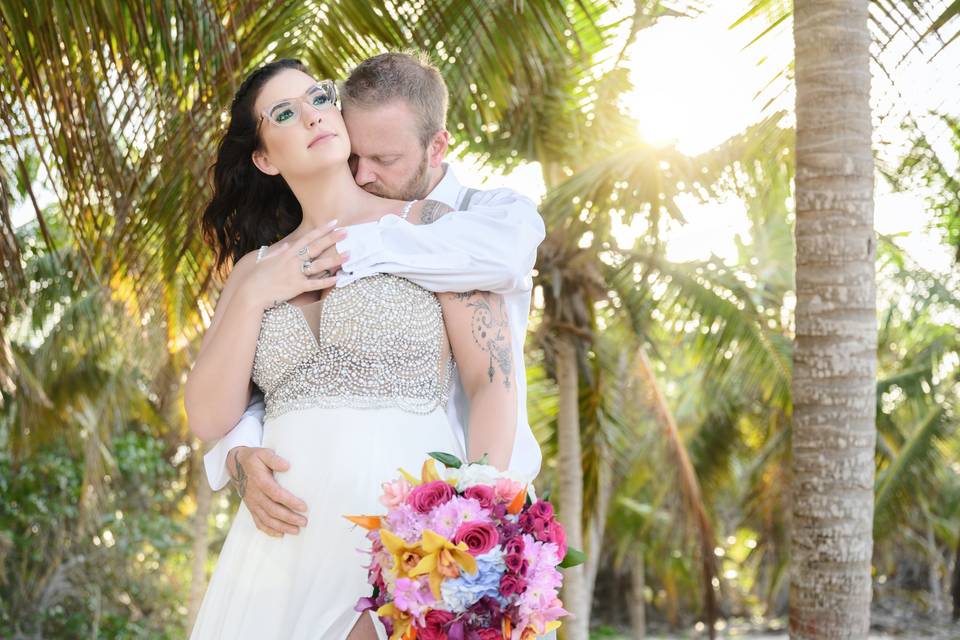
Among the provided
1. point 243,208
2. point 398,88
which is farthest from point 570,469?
point 398,88

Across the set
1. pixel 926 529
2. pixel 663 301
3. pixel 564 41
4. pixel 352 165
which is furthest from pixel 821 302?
pixel 926 529

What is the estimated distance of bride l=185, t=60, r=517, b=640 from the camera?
2484 millimetres

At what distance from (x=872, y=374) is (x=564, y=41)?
2246 millimetres

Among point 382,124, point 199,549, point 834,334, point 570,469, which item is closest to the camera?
point 382,124

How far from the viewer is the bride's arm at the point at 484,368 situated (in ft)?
8.30

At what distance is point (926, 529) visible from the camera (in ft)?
79.4

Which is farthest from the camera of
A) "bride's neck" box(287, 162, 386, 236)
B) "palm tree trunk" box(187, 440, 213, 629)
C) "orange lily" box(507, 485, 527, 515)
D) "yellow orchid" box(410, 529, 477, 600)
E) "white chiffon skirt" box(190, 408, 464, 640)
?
"palm tree trunk" box(187, 440, 213, 629)

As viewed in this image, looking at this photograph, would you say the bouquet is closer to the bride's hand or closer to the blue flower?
the blue flower

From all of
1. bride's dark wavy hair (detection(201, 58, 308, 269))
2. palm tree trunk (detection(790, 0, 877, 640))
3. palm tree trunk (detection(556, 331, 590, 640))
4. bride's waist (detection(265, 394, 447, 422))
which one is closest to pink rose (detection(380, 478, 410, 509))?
bride's waist (detection(265, 394, 447, 422))

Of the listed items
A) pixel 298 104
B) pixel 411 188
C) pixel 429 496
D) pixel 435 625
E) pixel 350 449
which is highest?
pixel 298 104

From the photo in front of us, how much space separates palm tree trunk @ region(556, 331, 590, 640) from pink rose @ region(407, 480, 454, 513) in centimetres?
984

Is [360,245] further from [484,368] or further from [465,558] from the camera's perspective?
[465,558]

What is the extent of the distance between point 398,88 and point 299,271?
0.55 metres

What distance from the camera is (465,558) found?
6.52 ft
